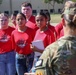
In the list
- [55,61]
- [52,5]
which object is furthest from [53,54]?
[52,5]

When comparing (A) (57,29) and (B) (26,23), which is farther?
(B) (26,23)

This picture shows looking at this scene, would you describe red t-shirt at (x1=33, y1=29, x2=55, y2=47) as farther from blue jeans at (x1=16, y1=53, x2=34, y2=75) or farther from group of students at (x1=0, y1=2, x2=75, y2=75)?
blue jeans at (x1=16, y1=53, x2=34, y2=75)

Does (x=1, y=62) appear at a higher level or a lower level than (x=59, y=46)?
lower

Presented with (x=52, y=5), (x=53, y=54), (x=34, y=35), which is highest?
(x=53, y=54)

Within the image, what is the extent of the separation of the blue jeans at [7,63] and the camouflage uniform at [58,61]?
163 inches

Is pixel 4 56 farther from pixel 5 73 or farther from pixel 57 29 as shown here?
pixel 57 29

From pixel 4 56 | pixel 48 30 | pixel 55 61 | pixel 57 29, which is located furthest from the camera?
pixel 4 56

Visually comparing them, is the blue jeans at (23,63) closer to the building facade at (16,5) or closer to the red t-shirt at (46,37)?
the red t-shirt at (46,37)

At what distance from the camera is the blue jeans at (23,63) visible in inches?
258

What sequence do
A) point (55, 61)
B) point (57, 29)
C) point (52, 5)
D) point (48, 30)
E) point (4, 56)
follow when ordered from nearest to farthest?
point (55, 61)
point (48, 30)
point (57, 29)
point (4, 56)
point (52, 5)

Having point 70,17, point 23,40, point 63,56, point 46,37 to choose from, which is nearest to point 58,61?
point 63,56

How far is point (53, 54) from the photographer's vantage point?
2.64m

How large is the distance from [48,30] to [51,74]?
3.23 meters

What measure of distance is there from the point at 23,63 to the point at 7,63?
487 mm
